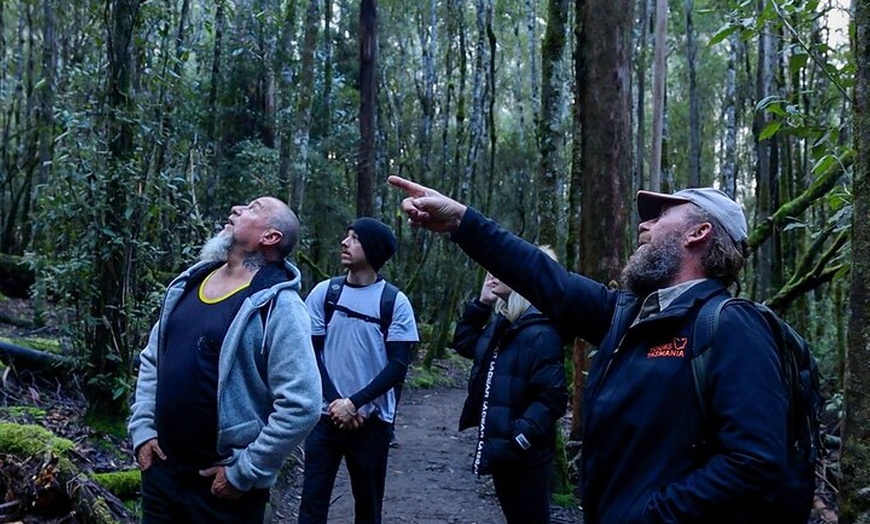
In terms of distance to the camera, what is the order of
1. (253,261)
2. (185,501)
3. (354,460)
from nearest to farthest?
(185,501) < (253,261) < (354,460)

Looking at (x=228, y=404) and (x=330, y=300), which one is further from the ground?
(x=330, y=300)

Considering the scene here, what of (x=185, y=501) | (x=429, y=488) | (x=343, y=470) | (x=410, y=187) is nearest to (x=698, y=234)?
(x=410, y=187)

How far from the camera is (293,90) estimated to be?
18609mm

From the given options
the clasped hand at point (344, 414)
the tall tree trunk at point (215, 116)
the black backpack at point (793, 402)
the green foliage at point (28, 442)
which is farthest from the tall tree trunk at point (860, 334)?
the tall tree trunk at point (215, 116)

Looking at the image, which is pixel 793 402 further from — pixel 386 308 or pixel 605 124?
pixel 605 124

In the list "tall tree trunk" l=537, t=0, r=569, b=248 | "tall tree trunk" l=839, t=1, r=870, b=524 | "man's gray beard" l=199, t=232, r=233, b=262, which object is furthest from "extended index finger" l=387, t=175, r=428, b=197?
"tall tree trunk" l=537, t=0, r=569, b=248

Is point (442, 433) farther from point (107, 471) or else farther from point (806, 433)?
point (806, 433)

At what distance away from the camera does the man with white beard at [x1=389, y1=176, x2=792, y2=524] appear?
2154mm

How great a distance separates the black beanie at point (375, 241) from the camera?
5285 millimetres

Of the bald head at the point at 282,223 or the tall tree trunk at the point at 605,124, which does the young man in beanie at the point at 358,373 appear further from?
the tall tree trunk at the point at 605,124

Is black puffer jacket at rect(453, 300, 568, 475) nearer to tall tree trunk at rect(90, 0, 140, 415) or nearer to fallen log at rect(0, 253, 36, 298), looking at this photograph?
tall tree trunk at rect(90, 0, 140, 415)

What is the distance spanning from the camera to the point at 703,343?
7.43 ft

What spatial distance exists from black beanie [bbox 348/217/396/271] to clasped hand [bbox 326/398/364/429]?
97 cm

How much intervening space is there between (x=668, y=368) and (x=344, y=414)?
2906 mm
